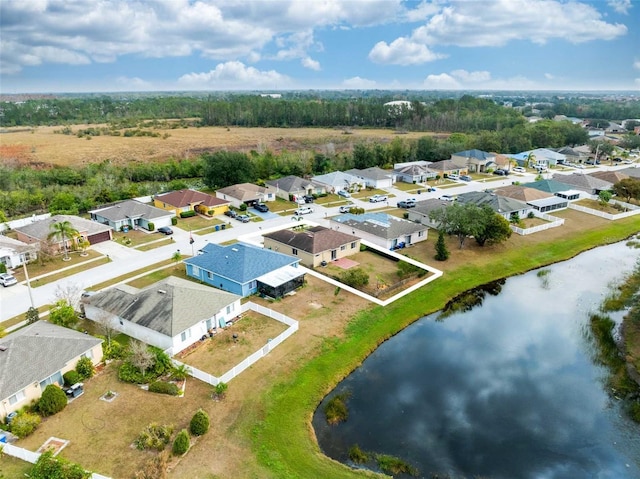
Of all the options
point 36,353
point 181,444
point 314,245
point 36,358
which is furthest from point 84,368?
point 314,245

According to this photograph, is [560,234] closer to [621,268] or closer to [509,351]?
[621,268]

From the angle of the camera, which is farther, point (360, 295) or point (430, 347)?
point (360, 295)

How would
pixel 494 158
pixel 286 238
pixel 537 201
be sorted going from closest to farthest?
pixel 286 238 → pixel 537 201 → pixel 494 158

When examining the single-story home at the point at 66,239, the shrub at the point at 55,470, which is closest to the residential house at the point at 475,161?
the single-story home at the point at 66,239

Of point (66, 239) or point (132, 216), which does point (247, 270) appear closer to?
point (66, 239)

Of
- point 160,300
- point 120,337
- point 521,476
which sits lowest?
point 521,476

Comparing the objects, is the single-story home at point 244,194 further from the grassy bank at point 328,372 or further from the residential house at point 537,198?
the residential house at point 537,198

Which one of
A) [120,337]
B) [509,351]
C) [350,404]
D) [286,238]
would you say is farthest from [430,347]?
[120,337]
